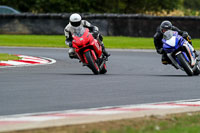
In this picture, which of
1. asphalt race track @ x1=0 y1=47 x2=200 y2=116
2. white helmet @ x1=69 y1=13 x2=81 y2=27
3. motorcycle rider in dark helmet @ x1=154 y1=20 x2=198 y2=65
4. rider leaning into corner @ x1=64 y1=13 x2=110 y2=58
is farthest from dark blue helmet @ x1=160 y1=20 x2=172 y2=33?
white helmet @ x1=69 y1=13 x2=81 y2=27

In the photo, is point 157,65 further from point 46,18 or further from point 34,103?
point 46,18

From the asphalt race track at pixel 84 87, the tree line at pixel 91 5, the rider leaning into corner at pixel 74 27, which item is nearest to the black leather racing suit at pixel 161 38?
the asphalt race track at pixel 84 87

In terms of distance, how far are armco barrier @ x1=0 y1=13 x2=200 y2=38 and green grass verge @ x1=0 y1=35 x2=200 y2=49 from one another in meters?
0.35

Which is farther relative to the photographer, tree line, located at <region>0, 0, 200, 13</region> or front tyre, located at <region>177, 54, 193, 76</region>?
tree line, located at <region>0, 0, 200, 13</region>

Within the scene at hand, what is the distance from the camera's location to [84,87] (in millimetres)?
11562

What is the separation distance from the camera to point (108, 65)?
17984 mm

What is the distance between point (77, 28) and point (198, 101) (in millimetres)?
5290

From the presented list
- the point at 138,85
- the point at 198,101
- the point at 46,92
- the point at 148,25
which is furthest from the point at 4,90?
the point at 148,25

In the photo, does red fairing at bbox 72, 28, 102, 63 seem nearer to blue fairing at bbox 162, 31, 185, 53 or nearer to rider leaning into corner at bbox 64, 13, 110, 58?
rider leaning into corner at bbox 64, 13, 110, 58

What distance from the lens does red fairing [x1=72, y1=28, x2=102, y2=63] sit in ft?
47.0

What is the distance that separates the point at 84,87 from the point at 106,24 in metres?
19.7

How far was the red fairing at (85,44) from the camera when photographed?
14336 millimetres

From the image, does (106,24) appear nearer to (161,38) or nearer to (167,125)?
(161,38)

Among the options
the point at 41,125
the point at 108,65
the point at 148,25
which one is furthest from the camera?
the point at 148,25
